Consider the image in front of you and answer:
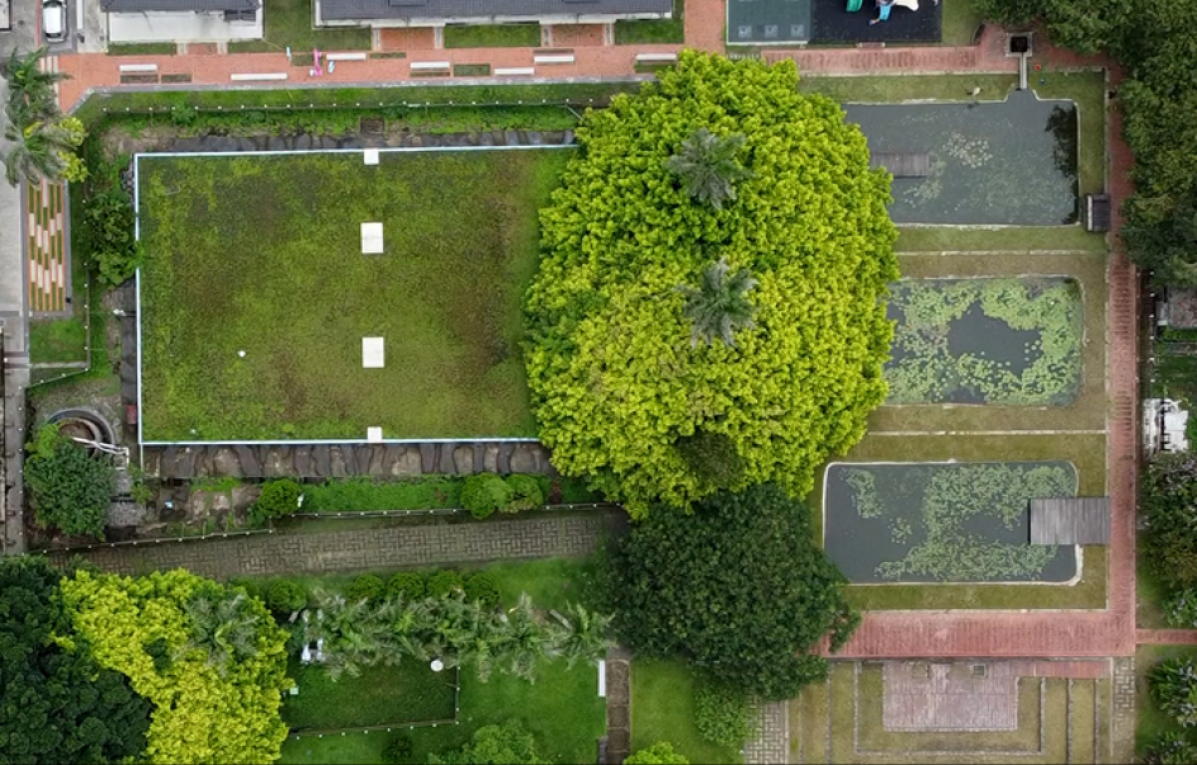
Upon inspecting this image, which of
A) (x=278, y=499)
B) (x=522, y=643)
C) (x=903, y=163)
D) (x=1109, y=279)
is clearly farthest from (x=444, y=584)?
(x=1109, y=279)

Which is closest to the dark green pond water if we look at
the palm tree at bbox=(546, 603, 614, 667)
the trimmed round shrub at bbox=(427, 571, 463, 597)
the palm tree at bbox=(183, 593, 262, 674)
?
the palm tree at bbox=(546, 603, 614, 667)

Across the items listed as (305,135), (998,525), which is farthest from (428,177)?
(998,525)

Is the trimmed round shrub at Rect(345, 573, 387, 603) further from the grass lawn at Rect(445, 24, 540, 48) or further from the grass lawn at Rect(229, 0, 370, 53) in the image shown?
the grass lawn at Rect(445, 24, 540, 48)

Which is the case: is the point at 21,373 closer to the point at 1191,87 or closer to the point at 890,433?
the point at 890,433

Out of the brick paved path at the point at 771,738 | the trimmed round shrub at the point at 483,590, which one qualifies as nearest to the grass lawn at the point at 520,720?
the trimmed round shrub at the point at 483,590

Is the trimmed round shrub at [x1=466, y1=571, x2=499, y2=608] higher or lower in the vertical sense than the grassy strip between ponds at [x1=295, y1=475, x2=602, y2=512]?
lower

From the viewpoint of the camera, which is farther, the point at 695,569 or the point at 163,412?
the point at 163,412
